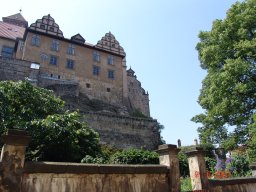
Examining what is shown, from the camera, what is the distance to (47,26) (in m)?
47.5

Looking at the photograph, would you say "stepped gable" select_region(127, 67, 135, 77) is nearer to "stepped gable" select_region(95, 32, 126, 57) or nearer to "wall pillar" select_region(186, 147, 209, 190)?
"stepped gable" select_region(95, 32, 126, 57)

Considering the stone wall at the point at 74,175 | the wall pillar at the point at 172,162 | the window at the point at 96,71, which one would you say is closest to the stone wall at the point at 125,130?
the window at the point at 96,71

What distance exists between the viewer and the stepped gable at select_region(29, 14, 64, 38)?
46.2 metres

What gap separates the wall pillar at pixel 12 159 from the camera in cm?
546

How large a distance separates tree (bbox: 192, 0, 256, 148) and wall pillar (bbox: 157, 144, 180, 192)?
888 cm

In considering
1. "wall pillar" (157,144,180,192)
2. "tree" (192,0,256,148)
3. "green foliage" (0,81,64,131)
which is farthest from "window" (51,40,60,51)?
"wall pillar" (157,144,180,192)

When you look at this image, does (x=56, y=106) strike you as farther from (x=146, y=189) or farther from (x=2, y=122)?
(x=146, y=189)

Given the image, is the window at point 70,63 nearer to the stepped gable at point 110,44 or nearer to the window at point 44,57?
the window at point 44,57

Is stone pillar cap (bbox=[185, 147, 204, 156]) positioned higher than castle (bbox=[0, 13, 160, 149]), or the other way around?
castle (bbox=[0, 13, 160, 149])

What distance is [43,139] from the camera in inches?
505

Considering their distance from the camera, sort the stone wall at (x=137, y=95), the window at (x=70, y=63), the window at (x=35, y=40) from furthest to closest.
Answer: the stone wall at (x=137, y=95) → the window at (x=70, y=63) → the window at (x=35, y=40)

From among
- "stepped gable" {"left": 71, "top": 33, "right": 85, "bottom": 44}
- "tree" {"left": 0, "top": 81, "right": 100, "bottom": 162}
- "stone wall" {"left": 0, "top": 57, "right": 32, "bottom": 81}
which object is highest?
"stepped gable" {"left": 71, "top": 33, "right": 85, "bottom": 44}

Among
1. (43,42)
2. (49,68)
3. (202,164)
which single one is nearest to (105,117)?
(49,68)

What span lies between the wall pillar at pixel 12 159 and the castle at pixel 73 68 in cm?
2866
